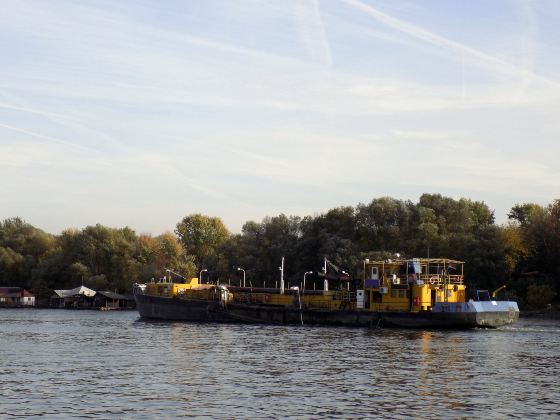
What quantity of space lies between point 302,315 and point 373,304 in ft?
29.8

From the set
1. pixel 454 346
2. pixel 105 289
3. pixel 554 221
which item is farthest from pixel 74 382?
pixel 105 289

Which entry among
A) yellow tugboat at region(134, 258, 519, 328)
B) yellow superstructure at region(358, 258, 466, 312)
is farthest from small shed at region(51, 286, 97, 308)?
yellow superstructure at region(358, 258, 466, 312)

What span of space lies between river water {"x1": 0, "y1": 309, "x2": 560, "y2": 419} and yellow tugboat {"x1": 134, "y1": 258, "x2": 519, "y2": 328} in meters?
7.33

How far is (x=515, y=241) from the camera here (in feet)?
470

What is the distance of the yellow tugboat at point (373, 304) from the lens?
89.9m

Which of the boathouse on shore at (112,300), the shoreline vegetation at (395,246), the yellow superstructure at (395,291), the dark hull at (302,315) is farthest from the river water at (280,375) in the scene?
the boathouse on shore at (112,300)

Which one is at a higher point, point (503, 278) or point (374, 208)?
point (374, 208)

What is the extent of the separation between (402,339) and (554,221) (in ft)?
230

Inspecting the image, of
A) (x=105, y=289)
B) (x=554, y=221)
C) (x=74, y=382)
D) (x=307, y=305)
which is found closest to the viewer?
(x=74, y=382)

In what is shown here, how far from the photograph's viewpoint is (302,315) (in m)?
99.2

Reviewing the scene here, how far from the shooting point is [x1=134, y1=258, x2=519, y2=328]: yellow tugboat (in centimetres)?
8988

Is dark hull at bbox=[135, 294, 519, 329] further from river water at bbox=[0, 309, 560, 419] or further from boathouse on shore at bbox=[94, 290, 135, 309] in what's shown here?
boathouse on shore at bbox=[94, 290, 135, 309]

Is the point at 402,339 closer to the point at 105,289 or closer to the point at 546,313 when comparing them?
the point at 546,313

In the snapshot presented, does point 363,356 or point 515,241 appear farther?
point 515,241
